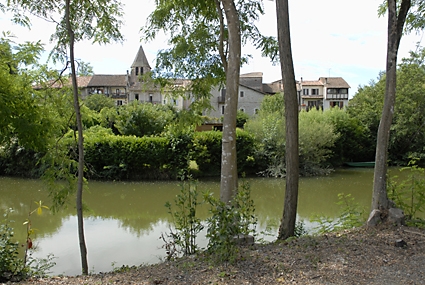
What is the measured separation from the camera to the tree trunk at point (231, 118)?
628 centimetres

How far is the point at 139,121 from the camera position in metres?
25.9

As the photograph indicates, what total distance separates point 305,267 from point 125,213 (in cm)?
950

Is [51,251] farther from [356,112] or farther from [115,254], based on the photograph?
[356,112]

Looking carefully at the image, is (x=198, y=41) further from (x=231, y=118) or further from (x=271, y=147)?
Answer: (x=271, y=147)

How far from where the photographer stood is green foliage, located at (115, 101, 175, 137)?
2578 cm

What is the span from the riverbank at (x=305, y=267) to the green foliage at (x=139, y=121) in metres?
20.8

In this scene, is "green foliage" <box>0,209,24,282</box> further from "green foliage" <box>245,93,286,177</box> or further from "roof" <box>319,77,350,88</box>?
"roof" <box>319,77,350,88</box>

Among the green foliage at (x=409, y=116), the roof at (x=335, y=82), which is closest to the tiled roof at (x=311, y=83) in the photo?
the roof at (x=335, y=82)

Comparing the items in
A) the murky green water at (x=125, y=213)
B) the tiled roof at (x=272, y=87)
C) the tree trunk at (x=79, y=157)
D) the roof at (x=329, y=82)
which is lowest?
the murky green water at (x=125, y=213)

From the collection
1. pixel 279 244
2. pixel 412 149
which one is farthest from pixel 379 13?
pixel 412 149

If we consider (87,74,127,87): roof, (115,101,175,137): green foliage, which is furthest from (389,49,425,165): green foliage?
(87,74,127,87): roof

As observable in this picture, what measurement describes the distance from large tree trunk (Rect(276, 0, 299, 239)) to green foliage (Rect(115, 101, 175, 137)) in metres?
19.5

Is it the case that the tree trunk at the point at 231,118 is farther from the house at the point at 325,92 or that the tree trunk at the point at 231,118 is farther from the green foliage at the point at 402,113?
Answer: the house at the point at 325,92

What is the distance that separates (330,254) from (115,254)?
4876 mm
